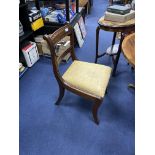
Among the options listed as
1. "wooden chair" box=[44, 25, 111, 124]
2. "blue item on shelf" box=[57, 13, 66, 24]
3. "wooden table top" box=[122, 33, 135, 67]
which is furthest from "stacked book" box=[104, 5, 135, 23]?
"blue item on shelf" box=[57, 13, 66, 24]

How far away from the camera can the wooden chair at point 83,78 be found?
138 centimetres

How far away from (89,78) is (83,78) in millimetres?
50

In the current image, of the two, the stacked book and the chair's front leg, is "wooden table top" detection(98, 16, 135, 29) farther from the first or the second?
the chair's front leg

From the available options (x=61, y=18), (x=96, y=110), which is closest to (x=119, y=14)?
(x=61, y=18)

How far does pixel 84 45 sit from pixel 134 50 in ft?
5.31

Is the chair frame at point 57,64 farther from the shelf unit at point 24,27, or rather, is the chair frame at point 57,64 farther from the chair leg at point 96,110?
the shelf unit at point 24,27

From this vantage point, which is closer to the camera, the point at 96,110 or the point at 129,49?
the point at 129,49

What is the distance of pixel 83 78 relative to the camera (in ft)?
4.88

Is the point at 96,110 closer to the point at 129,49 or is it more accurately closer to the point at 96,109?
the point at 96,109

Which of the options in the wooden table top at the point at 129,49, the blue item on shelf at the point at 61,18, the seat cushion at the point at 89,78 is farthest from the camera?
the blue item on shelf at the point at 61,18

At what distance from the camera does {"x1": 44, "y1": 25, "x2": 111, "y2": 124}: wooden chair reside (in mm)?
1384

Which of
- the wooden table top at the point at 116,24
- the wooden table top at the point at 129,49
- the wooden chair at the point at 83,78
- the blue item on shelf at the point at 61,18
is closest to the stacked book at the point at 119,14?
the wooden table top at the point at 116,24

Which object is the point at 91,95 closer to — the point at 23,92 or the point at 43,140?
the point at 43,140
